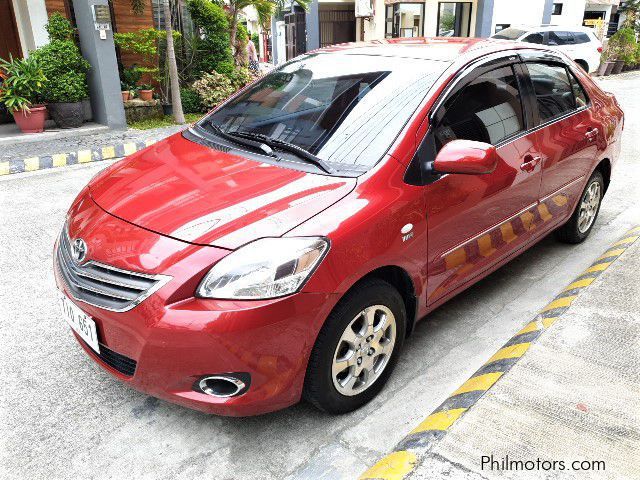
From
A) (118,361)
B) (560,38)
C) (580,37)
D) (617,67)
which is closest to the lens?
(118,361)

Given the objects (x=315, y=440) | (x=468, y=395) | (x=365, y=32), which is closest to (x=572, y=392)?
(x=468, y=395)

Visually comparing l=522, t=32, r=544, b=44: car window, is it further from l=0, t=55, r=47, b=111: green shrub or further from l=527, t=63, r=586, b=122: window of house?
l=527, t=63, r=586, b=122: window of house

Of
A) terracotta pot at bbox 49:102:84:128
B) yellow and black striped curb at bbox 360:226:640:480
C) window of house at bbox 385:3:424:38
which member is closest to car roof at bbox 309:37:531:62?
yellow and black striped curb at bbox 360:226:640:480

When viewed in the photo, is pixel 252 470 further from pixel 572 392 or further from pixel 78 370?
pixel 572 392

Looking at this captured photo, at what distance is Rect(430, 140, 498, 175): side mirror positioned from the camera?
2627 mm

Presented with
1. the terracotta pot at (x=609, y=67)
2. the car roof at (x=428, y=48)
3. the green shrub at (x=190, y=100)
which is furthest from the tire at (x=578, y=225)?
the terracotta pot at (x=609, y=67)

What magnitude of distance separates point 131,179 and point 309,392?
139 centimetres

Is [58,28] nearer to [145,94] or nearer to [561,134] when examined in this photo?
[145,94]

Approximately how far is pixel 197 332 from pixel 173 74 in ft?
28.7

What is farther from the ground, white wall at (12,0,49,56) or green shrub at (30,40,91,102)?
white wall at (12,0,49,56)

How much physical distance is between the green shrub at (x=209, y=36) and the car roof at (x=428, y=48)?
8386 mm

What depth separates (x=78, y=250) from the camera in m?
2.41

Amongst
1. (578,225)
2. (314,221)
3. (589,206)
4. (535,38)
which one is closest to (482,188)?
(314,221)

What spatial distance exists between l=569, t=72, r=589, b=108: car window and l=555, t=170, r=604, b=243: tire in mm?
590
